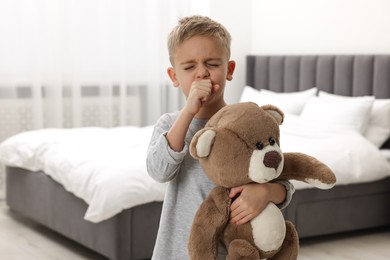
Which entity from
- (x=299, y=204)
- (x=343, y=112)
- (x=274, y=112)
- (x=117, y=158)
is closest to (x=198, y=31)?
(x=274, y=112)

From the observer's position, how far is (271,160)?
1398 millimetres

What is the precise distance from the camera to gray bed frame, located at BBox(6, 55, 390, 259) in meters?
3.24

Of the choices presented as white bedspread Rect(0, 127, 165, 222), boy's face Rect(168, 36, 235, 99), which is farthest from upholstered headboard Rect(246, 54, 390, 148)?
boy's face Rect(168, 36, 235, 99)

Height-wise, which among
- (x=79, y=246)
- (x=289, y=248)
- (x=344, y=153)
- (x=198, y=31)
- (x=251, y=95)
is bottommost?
(x=79, y=246)

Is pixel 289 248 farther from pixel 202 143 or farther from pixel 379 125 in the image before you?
pixel 379 125

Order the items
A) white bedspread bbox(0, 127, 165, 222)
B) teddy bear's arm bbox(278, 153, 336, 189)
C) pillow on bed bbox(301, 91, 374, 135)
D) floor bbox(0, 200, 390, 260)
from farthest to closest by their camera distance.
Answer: pillow on bed bbox(301, 91, 374, 135) < floor bbox(0, 200, 390, 260) < white bedspread bbox(0, 127, 165, 222) < teddy bear's arm bbox(278, 153, 336, 189)

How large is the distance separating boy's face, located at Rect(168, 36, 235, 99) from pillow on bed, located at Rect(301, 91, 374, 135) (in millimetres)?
2720

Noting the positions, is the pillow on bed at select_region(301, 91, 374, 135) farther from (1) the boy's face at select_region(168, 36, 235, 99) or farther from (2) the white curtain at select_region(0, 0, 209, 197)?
(1) the boy's face at select_region(168, 36, 235, 99)

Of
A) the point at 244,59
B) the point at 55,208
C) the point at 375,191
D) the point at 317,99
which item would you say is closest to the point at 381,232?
the point at 375,191

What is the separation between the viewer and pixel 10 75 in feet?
16.4

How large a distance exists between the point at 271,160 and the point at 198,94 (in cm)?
21

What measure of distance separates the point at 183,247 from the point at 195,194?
0.13 m

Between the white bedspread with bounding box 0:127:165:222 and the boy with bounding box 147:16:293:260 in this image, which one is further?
the white bedspread with bounding box 0:127:165:222

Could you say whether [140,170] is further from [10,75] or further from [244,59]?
[244,59]
